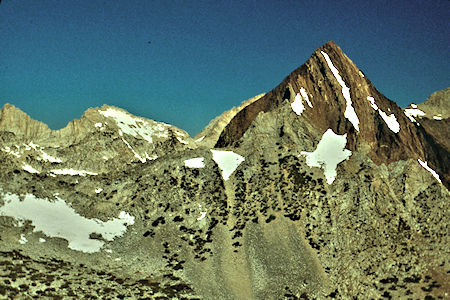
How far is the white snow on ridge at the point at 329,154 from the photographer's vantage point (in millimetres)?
95625

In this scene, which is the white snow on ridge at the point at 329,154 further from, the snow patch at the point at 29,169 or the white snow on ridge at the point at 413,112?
the snow patch at the point at 29,169

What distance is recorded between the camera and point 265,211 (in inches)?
3455

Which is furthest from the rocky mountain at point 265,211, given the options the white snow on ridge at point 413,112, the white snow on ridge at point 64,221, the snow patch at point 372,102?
the white snow on ridge at point 413,112

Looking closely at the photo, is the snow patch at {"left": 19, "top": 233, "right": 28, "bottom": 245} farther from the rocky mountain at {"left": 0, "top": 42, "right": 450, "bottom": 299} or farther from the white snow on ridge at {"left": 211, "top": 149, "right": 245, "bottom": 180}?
the white snow on ridge at {"left": 211, "top": 149, "right": 245, "bottom": 180}

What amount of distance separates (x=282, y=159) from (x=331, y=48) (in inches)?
1789

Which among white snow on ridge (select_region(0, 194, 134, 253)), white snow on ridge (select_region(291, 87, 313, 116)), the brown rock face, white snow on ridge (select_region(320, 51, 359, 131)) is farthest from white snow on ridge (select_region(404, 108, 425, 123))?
white snow on ridge (select_region(0, 194, 134, 253))

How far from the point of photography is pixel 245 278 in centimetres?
7444

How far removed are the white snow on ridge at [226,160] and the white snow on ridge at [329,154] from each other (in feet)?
52.8

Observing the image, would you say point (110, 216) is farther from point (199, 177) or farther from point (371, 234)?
point (371, 234)

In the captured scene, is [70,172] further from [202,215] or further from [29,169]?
[202,215]

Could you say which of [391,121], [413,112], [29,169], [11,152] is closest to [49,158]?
[11,152]

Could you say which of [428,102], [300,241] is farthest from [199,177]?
[428,102]

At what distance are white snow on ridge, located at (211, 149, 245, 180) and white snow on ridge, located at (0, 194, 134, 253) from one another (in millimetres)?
24004

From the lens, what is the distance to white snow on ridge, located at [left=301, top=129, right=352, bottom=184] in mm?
95625
